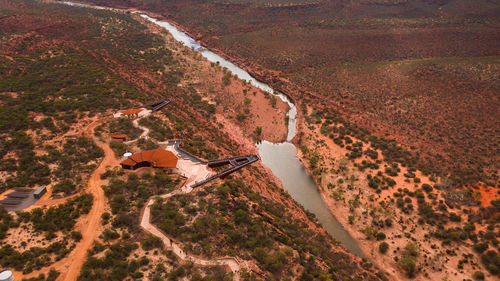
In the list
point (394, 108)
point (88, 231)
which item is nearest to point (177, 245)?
point (88, 231)

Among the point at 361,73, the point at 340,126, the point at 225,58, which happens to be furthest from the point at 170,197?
the point at 225,58

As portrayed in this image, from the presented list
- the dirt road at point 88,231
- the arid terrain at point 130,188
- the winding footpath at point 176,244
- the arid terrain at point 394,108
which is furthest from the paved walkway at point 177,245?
the arid terrain at point 394,108

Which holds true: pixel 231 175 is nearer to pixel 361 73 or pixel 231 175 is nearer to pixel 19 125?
pixel 19 125

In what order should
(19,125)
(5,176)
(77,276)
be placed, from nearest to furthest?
(77,276) < (5,176) < (19,125)

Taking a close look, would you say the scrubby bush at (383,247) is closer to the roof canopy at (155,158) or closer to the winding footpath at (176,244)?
the winding footpath at (176,244)

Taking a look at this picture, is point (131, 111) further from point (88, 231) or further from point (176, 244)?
point (176, 244)

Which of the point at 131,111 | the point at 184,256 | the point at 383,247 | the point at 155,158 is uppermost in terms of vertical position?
the point at 131,111

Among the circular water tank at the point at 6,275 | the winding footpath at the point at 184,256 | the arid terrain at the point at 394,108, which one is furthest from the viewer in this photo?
the arid terrain at the point at 394,108
